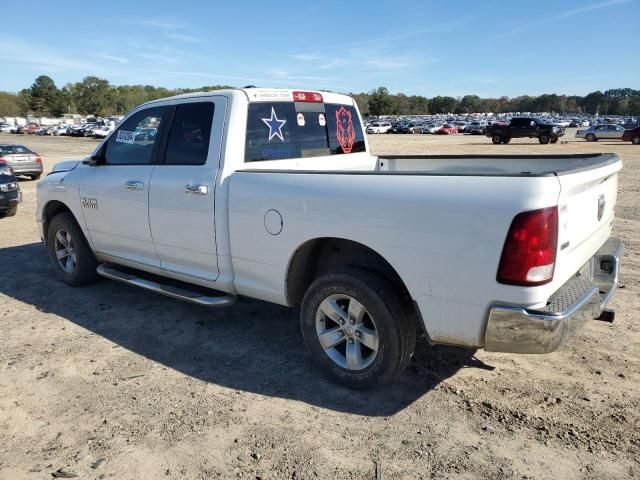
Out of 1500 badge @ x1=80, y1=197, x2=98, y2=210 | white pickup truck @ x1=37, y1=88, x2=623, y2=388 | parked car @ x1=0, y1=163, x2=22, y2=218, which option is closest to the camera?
white pickup truck @ x1=37, y1=88, x2=623, y2=388

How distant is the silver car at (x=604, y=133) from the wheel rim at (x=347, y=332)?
153 feet

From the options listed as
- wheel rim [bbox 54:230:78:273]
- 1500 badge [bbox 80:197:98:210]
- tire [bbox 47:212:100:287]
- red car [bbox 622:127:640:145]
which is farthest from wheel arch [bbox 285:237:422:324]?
red car [bbox 622:127:640:145]

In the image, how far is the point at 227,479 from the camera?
2662 mm

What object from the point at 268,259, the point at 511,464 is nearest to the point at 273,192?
the point at 268,259

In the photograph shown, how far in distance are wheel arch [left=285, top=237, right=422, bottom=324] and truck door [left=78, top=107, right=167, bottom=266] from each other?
1.59 metres

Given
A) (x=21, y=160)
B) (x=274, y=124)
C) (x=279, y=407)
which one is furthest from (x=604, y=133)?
(x=279, y=407)

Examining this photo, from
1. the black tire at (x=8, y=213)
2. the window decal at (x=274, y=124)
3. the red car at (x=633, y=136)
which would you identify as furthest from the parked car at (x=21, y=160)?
the red car at (x=633, y=136)

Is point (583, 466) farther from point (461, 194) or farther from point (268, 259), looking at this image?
point (268, 259)

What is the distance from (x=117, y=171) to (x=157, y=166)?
648 mm

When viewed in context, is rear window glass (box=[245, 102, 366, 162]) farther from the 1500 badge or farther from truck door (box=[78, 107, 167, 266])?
the 1500 badge

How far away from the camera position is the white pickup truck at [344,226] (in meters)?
2.72

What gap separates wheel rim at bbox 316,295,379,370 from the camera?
134 inches

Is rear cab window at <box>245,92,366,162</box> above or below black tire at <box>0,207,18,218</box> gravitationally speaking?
above

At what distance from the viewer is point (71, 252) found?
577cm
